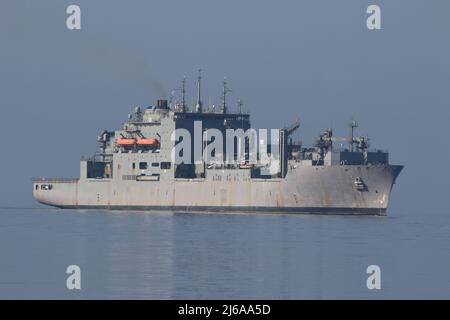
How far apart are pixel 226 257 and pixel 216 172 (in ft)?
105

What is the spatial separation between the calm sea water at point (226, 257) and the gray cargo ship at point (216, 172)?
1.83 m

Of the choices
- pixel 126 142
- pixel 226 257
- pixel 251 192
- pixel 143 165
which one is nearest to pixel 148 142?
pixel 143 165

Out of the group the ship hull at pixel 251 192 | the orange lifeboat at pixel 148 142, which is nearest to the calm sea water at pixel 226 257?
the ship hull at pixel 251 192

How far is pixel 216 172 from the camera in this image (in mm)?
90438

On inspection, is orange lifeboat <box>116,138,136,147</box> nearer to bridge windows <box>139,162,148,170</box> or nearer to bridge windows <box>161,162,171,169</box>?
bridge windows <box>139,162,148,170</box>

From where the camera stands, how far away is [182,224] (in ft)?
267

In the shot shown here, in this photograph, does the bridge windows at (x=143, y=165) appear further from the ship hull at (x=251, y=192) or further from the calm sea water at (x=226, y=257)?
the calm sea water at (x=226, y=257)

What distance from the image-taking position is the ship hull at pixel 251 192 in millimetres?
83812

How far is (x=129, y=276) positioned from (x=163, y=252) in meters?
9.82

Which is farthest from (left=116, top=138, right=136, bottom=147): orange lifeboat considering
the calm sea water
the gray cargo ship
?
the calm sea water
